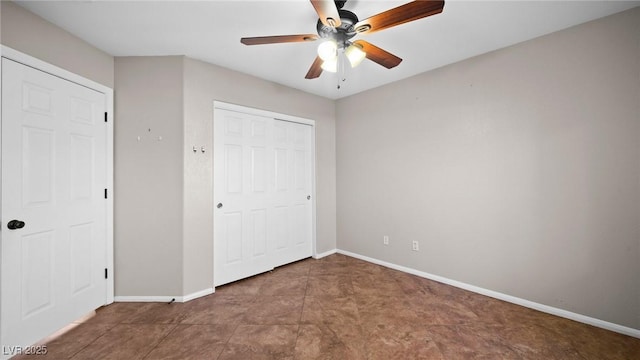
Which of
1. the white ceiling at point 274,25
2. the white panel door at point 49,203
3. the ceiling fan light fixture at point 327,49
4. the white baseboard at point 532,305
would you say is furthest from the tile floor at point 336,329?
the white ceiling at point 274,25

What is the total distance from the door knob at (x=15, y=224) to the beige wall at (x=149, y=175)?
0.72 meters

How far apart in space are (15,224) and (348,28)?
2.79 metres

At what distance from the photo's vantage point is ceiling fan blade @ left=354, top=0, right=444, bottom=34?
4.46 feet

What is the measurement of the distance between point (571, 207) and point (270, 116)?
3286 mm

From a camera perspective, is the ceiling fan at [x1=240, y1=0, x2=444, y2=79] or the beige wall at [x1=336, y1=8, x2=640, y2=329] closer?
the ceiling fan at [x1=240, y1=0, x2=444, y2=79]

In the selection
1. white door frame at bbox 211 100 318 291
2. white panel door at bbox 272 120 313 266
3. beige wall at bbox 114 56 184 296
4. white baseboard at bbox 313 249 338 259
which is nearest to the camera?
beige wall at bbox 114 56 184 296

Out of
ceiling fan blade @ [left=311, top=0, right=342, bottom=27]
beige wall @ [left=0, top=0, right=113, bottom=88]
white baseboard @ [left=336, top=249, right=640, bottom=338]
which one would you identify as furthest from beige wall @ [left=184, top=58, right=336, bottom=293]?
white baseboard @ [left=336, top=249, right=640, bottom=338]

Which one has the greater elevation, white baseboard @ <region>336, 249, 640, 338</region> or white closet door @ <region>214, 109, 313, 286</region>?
white closet door @ <region>214, 109, 313, 286</region>

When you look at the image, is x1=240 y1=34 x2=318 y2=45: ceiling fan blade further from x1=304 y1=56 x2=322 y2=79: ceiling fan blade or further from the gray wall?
the gray wall

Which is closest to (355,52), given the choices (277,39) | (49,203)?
(277,39)

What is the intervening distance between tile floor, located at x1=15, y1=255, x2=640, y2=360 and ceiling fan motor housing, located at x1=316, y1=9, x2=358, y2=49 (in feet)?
7.52

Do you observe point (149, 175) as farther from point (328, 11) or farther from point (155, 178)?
point (328, 11)

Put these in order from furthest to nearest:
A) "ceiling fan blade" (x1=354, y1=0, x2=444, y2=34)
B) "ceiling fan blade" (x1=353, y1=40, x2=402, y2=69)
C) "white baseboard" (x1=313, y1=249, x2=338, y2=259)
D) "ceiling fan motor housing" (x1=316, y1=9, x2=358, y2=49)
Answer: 1. "white baseboard" (x1=313, y1=249, x2=338, y2=259)
2. "ceiling fan blade" (x1=353, y1=40, x2=402, y2=69)
3. "ceiling fan motor housing" (x1=316, y1=9, x2=358, y2=49)
4. "ceiling fan blade" (x1=354, y1=0, x2=444, y2=34)

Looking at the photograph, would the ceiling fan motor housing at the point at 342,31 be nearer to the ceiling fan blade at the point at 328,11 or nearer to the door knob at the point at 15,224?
the ceiling fan blade at the point at 328,11
